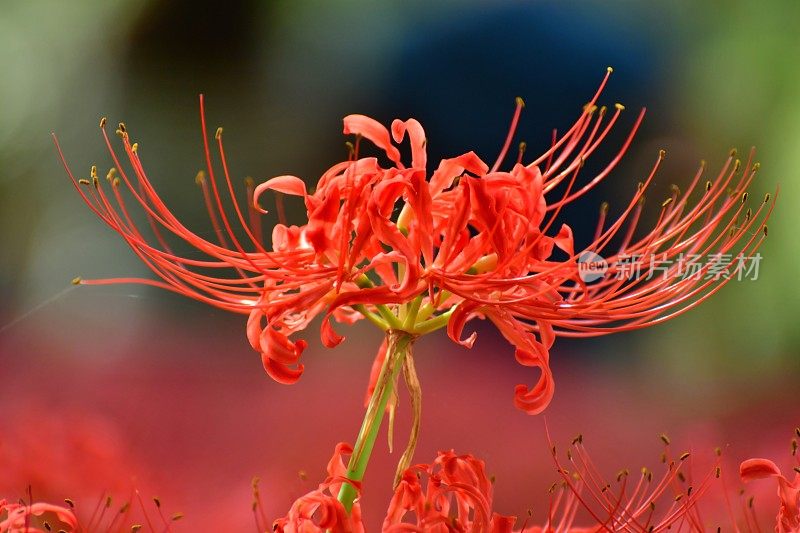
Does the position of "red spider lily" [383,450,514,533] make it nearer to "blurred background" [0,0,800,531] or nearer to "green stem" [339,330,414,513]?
"green stem" [339,330,414,513]

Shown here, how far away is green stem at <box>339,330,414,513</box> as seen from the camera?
2.02 feet

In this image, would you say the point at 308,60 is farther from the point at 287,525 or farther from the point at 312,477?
the point at 287,525

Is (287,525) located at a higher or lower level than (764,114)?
lower

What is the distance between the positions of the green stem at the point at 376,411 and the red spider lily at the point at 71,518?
0.52 ft

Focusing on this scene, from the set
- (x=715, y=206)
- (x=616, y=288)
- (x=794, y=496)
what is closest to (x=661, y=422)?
(x=715, y=206)

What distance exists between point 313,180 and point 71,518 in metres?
0.49

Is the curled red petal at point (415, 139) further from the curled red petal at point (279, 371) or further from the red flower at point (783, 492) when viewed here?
the red flower at point (783, 492)

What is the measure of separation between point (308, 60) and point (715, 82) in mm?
520

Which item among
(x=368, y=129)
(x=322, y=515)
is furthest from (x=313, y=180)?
(x=322, y=515)

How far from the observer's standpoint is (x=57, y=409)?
973 millimetres

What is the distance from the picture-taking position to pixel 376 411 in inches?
24.5

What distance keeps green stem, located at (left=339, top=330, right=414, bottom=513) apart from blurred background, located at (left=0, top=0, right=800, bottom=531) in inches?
12.7

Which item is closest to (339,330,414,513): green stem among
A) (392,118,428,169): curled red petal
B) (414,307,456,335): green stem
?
(414,307,456,335): green stem

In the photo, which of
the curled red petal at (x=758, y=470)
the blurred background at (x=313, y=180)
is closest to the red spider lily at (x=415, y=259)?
the curled red petal at (x=758, y=470)
